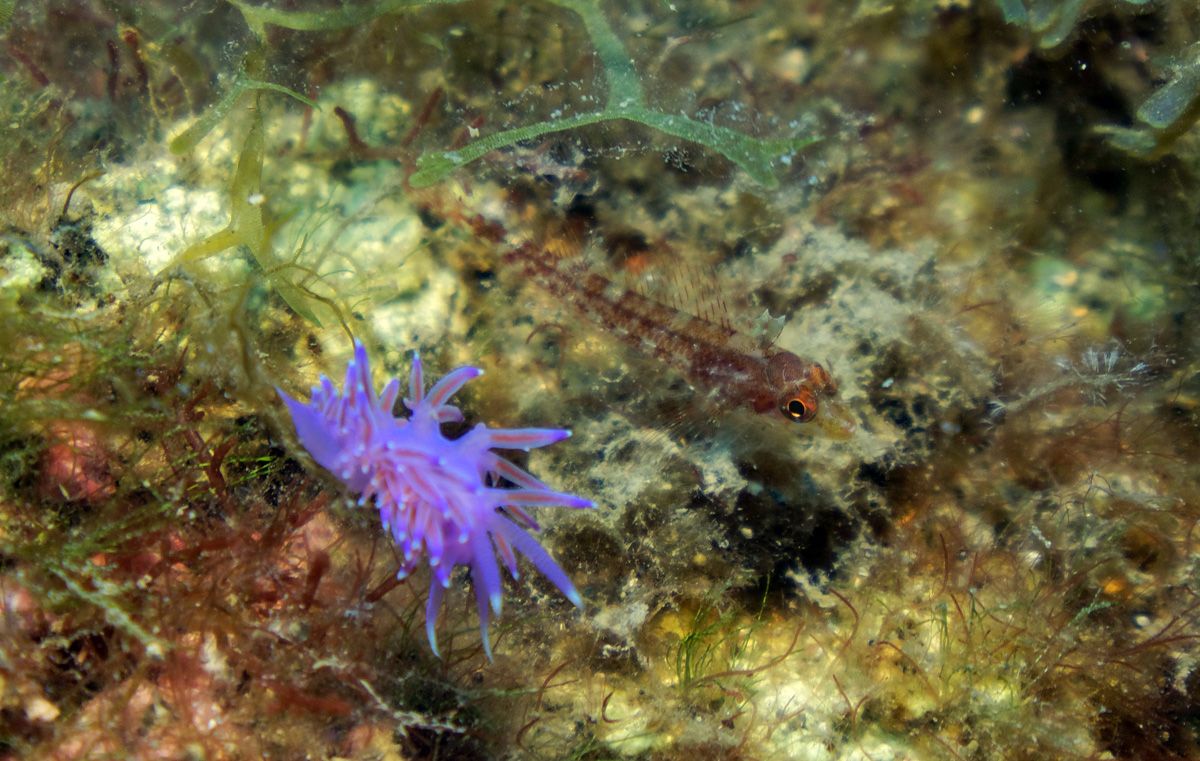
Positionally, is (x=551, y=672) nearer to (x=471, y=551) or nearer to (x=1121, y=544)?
(x=471, y=551)

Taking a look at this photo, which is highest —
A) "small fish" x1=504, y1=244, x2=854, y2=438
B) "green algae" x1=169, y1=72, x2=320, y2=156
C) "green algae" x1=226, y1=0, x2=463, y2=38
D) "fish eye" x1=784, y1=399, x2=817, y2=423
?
"green algae" x1=226, y1=0, x2=463, y2=38

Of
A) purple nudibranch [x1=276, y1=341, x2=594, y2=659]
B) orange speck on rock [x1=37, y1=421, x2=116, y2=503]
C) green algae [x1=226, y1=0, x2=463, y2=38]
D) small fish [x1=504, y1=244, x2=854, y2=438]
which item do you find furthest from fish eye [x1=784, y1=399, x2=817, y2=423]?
orange speck on rock [x1=37, y1=421, x2=116, y2=503]

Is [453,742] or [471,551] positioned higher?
[471,551]

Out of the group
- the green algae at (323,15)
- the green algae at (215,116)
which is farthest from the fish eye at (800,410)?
the green algae at (215,116)

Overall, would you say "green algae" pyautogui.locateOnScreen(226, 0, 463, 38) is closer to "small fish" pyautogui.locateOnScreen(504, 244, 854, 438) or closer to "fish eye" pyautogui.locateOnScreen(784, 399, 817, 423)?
"small fish" pyautogui.locateOnScreen(504, 244, 854, 438)

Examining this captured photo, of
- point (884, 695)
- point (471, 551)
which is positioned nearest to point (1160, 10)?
point (884, 695)

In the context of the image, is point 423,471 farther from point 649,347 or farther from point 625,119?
point 625,119
